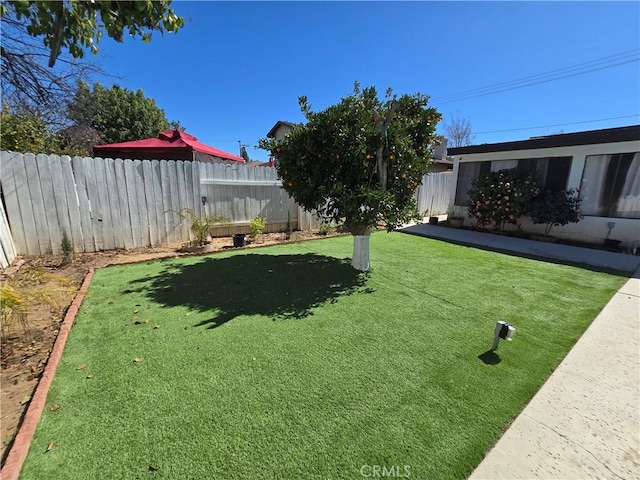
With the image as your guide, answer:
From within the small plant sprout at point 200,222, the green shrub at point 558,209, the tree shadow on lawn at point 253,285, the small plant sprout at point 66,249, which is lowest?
the tree shadow on lawn at point 253,285

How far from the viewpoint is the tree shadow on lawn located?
11.5 feet

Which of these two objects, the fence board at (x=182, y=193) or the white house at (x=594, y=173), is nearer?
the fence board at (x=182, y=193)

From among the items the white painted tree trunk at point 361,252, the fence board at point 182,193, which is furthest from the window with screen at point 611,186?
the fence board at point 182,193

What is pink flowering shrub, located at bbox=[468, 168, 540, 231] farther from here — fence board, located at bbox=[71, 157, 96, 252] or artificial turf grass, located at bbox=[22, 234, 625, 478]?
fence board, located at bbox=[71, 157, 96, 252]

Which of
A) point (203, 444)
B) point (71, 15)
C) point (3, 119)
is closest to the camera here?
point (71, 15)

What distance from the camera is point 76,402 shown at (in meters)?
1.96

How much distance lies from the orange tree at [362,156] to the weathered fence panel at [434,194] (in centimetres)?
737

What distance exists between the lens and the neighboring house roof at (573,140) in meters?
6.58

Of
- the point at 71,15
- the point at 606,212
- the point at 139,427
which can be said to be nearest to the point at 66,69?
the point at 71,15

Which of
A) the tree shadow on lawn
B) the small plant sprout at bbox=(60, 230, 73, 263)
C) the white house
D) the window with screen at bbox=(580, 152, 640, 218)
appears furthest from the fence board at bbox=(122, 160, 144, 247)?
the window with screen at bbox=(580, 152, 640, 218)

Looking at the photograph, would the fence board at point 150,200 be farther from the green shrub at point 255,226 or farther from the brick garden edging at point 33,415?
the brick garden edging at point 33,415

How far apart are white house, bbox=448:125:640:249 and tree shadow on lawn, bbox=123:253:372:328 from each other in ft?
22.9

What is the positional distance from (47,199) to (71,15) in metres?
5.15

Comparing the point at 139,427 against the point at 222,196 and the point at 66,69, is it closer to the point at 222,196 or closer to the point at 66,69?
the point at 66,69
